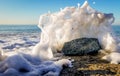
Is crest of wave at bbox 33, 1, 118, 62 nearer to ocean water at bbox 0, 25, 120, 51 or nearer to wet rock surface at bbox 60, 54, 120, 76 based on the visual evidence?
ocean water at bbox 0, 25, 120, 51

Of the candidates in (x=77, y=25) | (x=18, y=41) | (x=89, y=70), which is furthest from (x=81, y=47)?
(x=18, y=41)

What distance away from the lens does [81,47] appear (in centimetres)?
1020

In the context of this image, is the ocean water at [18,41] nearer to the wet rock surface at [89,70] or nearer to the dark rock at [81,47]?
the dark rock at [81,47]

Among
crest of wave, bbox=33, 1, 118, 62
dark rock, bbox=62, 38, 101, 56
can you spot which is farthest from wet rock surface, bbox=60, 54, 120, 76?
crest of wave, bbox=33, 1, 118, 62

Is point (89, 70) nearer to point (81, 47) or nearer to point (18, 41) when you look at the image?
point (81, 47)

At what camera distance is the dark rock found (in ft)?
32.9

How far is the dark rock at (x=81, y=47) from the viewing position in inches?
394

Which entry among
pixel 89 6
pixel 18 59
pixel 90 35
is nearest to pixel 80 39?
pixel 90 35

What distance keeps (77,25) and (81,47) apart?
1.74m

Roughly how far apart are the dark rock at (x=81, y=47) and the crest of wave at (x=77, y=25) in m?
0.82

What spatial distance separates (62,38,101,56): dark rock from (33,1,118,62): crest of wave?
82cm

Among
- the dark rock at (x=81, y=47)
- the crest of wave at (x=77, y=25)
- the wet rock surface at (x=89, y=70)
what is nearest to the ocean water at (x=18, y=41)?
the crest of wave at (x=77, y=25)

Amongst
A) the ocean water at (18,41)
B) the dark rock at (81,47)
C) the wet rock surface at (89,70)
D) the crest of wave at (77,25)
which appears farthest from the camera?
the ocean water at (18,41)

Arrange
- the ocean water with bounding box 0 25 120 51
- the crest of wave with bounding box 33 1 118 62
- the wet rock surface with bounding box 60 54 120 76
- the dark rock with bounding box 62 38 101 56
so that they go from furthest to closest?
1. the ocean water with bounding box 0 25 120 51
2. the crest of wave with bounding box 33 1 118 62
3. the dark rock with bounding box 62 38 101 56
4. the wet rock surface with bounding box 60 54 120 76
